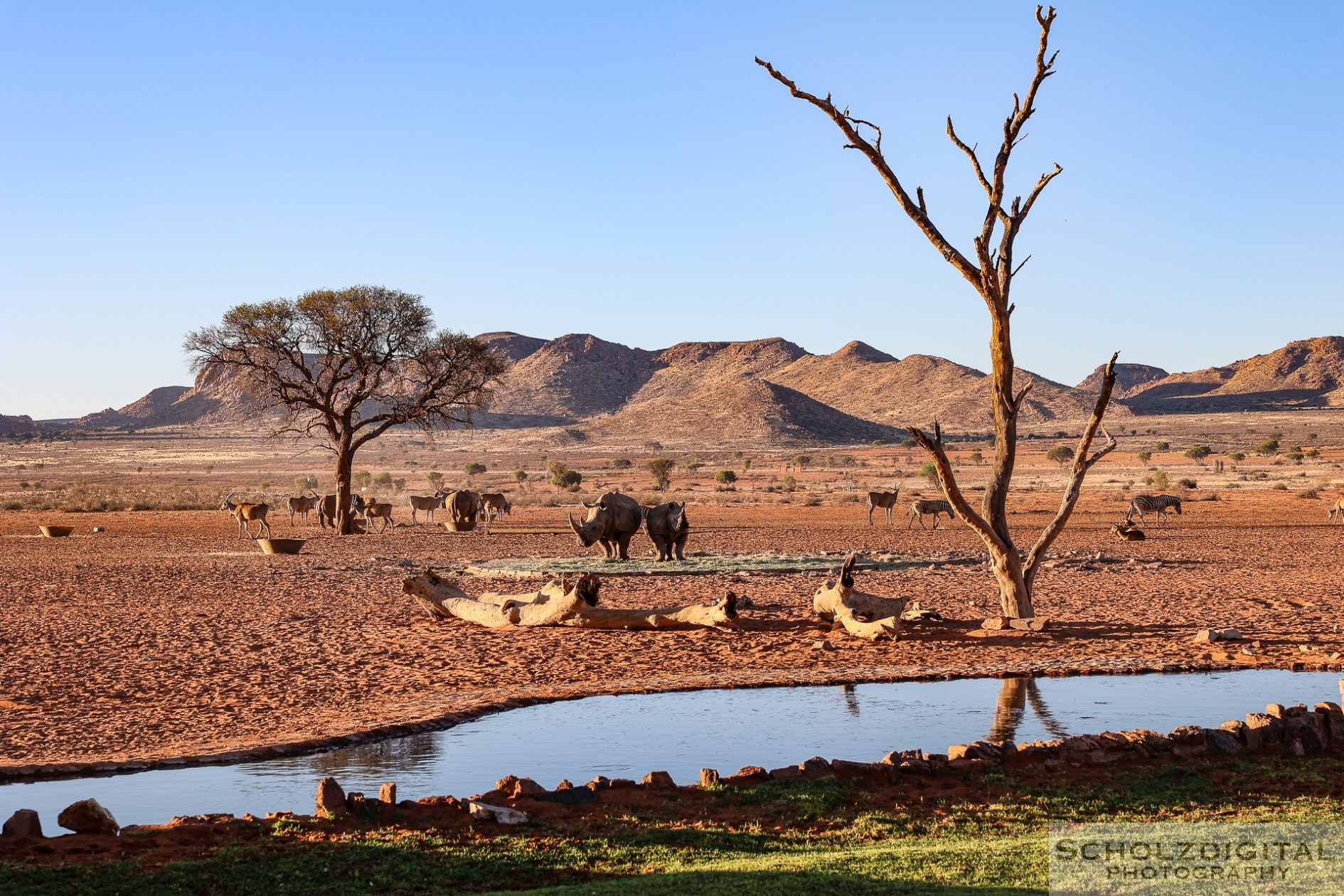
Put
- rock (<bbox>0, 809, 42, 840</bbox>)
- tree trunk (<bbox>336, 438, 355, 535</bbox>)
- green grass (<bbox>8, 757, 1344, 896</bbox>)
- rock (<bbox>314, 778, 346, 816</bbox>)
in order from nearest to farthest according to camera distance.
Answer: green grass (<bbox>8, 757, 1344, 896</bbox>) → rock (<bbox>0, 809, 42, 840</bbox>) → rock (<bbox>314, 778, 346, 816</bbox>) → tree trunk (<bbox>336, 438, 355, 535</bbox>)

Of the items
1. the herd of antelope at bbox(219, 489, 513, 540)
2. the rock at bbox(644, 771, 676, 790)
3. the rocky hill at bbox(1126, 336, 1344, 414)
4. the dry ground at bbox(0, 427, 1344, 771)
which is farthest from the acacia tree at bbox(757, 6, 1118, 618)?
the rocky hill at bbox(1126, 336, 1344, 414)

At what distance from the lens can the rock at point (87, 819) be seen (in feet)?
27.1

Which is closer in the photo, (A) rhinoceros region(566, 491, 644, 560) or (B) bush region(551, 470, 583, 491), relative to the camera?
(A) rhinoceros region(566, 491, 644, 560)

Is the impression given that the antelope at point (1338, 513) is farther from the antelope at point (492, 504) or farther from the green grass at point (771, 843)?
the green grass at point (771, 843)

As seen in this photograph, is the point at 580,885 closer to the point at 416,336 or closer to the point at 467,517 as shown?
the point at 467,517

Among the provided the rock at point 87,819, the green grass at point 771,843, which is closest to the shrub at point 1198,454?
the green grass at point 771,843

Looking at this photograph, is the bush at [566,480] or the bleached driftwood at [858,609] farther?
the bush at [566,480]

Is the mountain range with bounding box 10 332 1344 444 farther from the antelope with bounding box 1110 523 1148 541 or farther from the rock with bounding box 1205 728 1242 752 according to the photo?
the rock with bounding box 1205 728 1242 752

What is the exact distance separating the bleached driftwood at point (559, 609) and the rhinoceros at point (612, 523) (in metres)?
7.52

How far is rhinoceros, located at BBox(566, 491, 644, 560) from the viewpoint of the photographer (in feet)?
90.7

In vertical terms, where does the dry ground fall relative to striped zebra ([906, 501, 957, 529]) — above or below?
below

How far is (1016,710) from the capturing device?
41.8 feet

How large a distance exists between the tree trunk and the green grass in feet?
113

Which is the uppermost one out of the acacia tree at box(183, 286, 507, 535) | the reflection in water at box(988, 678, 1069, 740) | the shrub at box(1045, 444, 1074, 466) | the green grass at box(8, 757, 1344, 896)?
the acacia tree at box(183, 286, 507, 535)
